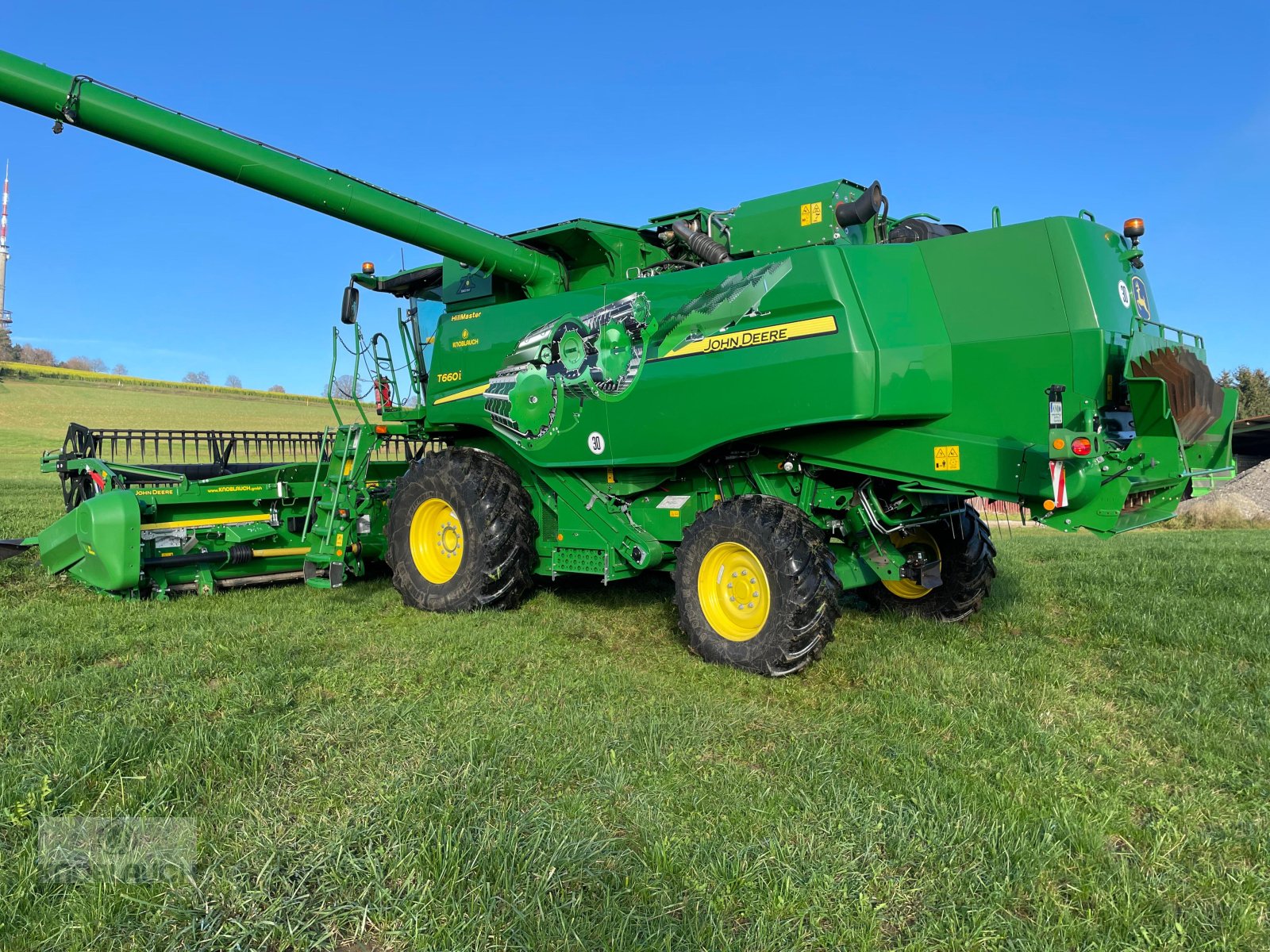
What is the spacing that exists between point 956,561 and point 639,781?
13.2 ft

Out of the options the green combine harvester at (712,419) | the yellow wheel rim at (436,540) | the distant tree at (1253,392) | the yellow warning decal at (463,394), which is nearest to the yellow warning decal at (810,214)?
the green combine harvester at (712,419)

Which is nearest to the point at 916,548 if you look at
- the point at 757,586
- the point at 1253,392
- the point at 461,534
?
the point at 757,586

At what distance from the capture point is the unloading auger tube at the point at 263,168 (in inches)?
243

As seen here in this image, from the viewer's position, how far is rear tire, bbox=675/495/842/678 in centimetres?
520

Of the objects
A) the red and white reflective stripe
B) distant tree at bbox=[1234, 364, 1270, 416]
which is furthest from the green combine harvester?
distant tree at bbox=[1234, 364, 1270, 416]

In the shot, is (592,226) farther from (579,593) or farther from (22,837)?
(22,837)

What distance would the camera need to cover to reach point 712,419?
18.9ft

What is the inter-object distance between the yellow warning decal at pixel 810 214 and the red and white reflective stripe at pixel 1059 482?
2.24m

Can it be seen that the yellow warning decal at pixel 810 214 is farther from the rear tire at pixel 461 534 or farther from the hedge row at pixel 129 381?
the hedge row at pixel 129 381

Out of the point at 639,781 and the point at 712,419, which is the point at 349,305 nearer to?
the point at 712,419

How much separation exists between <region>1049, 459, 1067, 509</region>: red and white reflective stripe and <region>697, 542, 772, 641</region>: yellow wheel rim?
179 centimetres

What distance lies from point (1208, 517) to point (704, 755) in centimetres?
2132

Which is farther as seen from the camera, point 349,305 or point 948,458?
point 349,305

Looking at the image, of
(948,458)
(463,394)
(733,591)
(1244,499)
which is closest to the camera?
(948,458)
